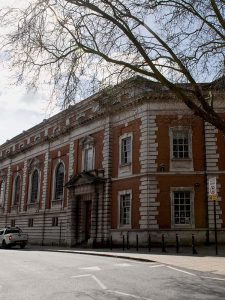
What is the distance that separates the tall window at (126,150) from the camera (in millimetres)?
31000

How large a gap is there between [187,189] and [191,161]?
1956 mm

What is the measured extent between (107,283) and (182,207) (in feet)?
57.1

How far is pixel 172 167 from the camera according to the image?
2828cm

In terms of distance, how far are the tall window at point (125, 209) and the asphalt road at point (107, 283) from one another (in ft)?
48.4

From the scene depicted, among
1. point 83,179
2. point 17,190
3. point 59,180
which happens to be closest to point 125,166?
point 83,179

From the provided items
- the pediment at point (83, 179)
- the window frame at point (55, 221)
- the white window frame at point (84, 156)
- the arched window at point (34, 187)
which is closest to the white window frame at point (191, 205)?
the pediment at point (83, 179)

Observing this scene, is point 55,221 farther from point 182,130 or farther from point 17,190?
point 182,130

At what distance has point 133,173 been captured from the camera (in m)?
29.7

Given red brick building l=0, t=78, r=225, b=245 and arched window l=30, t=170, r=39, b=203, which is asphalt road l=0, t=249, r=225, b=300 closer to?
red brick building l=0, t=78, r=225, b=245

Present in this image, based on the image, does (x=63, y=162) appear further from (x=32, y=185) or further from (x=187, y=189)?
(x=187, y=189)

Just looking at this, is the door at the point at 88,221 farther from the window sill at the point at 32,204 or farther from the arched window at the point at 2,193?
→ the arched window at the point at 2,193

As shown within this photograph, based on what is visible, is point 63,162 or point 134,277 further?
point 63,162

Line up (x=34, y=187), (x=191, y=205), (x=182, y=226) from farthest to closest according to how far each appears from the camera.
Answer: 1. (x=34, y=187)
2. (x=191, y=205)
3. (x=182, y=226)

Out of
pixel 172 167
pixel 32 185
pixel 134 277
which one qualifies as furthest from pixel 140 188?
pixel 32 185
